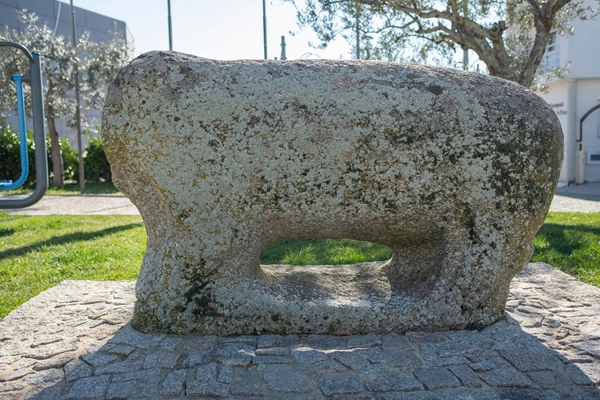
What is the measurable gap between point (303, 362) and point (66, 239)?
512cm

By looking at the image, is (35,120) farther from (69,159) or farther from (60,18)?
(60,18)

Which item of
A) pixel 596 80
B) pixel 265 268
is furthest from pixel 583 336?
pixel 596 80

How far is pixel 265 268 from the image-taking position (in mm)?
3785

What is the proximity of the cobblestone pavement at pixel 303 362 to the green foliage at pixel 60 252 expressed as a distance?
1178mm

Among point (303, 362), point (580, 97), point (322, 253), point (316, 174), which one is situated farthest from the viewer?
point (580, 97)

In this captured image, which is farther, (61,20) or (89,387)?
(61,20)

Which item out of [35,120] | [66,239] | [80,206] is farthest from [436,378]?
[80,206]

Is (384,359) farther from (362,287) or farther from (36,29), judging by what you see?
(36,29)

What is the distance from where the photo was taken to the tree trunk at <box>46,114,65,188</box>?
46.9ft

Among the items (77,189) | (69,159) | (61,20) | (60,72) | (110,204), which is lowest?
(110,204)

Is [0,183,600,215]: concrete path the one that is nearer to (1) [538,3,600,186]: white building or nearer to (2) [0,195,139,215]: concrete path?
(2) [0,195,139,215]: concrete path

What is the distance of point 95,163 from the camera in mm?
16625

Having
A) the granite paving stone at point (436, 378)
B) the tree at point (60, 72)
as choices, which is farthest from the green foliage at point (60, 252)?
the tree at point (60, 72)

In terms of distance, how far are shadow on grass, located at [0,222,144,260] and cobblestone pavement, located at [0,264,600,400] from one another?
2.72m
